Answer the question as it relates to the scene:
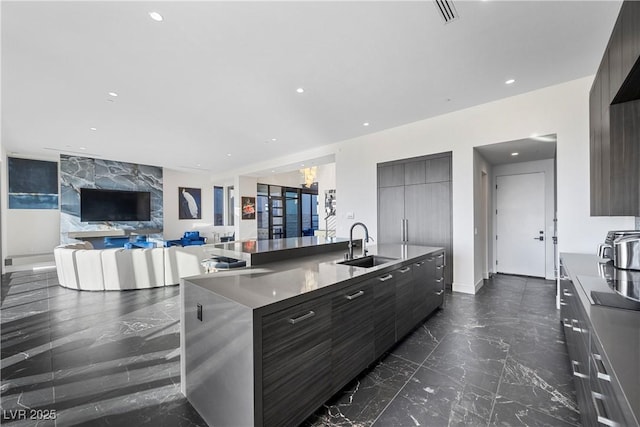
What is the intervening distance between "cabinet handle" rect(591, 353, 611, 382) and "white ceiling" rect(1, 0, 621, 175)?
260cm

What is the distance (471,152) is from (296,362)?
428 cm

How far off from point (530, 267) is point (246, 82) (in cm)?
620

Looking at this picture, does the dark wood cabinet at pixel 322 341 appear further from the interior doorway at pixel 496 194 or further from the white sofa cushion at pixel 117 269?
the white sofa cushion at pixel 117 269

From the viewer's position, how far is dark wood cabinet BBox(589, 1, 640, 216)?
1685 mm

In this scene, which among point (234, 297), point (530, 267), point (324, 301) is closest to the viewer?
point (234, 297)

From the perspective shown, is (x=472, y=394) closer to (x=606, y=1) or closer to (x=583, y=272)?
(x=583, y=272)

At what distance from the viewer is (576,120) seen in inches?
136

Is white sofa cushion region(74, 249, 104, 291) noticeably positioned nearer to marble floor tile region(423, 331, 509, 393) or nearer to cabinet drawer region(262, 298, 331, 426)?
cabinet drawer region(262, 298, 331, 426)

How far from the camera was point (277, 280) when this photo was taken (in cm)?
182

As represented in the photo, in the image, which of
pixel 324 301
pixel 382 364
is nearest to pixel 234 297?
pixel 324 301

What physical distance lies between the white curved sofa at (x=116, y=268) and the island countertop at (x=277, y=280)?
9.71 ft

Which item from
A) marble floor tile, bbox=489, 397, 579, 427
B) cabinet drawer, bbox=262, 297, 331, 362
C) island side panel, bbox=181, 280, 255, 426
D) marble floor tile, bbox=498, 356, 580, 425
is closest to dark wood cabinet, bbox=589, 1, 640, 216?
marble floor tile, bbox=498, 356, 580, 425

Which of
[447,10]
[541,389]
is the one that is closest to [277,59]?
[447,10]

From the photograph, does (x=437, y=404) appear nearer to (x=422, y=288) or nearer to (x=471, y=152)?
(x=422, y=288)
